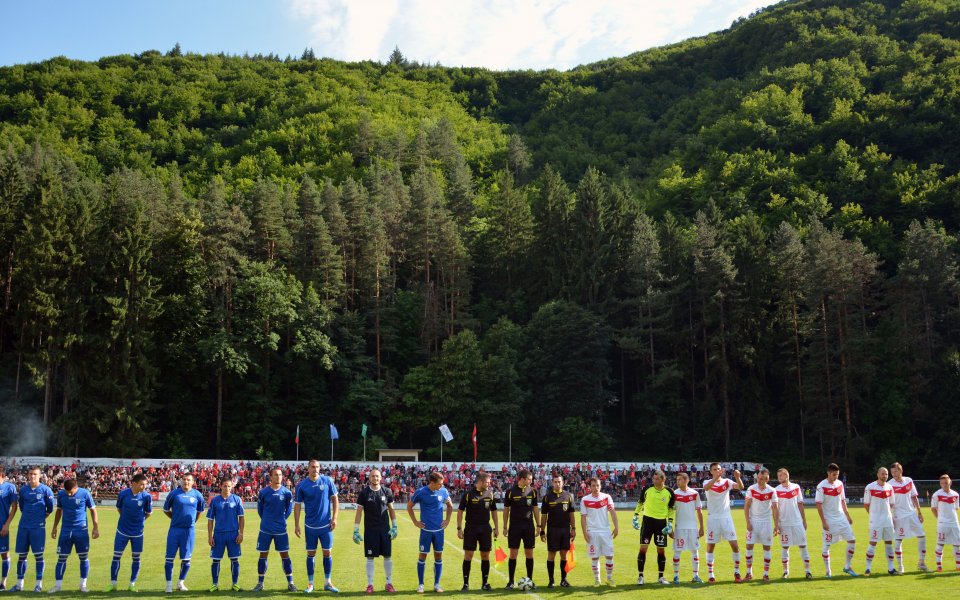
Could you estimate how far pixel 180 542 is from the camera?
13.8 m

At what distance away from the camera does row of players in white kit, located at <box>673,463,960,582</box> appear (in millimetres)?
14930

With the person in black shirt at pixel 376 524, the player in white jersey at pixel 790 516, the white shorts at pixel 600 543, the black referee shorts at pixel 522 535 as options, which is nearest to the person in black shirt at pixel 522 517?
the black referee shorts at pixel 522 535

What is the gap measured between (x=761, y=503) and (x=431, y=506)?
6370 mm

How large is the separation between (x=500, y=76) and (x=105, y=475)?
455 ft

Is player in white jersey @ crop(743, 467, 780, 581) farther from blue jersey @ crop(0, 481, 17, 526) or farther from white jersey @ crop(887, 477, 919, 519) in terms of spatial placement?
blue jersey @ crop(0, 481, 17, 526)

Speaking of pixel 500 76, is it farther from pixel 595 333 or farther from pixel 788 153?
pixel 595 333

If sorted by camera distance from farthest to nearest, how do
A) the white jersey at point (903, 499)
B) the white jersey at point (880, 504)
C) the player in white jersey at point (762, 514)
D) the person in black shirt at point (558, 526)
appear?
the white jersey at point (903, 499) → the white jersey at point (880, 504) → the player in white jersey at point (762, 514) → the person in black shirt at point (558, 526)

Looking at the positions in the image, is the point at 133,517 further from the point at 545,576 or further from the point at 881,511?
the point at 881,511

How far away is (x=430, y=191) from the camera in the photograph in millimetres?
71750

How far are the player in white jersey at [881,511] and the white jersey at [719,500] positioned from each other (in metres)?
3.04

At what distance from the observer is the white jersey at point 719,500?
15.3 metres

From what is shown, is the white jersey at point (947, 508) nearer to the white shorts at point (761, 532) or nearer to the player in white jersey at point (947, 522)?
the player in white jersey at point (947, 522)

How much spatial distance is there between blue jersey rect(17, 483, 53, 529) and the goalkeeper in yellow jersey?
10521 millimetres

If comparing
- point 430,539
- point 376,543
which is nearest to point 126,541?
point 376,543
